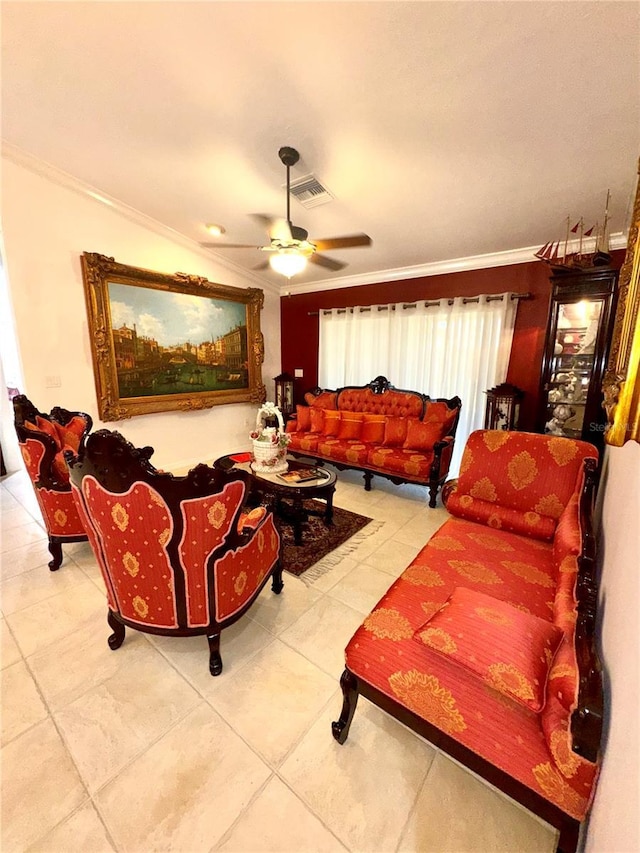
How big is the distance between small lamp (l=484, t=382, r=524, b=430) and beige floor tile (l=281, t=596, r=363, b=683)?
8.75 ft

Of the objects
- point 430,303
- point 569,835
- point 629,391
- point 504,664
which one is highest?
point 430,303

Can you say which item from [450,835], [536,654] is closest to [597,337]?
[536,654]

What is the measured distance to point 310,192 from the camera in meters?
2.82

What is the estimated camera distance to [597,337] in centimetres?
291

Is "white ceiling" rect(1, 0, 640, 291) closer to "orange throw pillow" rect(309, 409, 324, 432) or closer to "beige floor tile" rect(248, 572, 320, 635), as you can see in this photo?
"orange throw pillow" rect(309, 409, 324, 432)

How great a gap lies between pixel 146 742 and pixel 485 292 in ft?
14.9

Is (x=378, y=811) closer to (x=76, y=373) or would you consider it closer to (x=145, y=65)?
(x=145, y=65)

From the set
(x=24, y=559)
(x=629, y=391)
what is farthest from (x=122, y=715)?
(x=629, y=391)

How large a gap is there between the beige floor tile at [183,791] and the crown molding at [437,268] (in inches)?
169

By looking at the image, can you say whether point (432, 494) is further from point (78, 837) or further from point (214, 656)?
point (78, 837)

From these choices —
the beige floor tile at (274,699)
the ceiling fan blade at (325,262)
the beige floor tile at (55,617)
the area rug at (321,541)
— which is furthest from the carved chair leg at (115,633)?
the ceiling fan blade at (325,262)

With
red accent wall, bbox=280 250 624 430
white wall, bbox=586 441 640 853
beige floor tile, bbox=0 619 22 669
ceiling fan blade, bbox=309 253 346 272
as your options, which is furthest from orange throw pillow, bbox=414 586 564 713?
ceiling fan blade, bbox=309 253 346 272

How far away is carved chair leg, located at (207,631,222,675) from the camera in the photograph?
1.58 metres

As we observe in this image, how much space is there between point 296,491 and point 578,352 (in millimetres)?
2834
